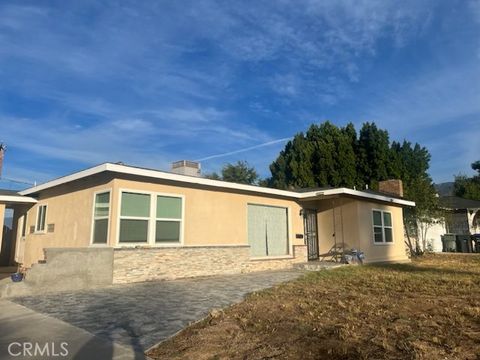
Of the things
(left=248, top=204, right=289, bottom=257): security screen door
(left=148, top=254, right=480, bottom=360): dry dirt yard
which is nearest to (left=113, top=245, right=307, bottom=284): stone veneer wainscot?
(left=248, top=204, right=289, bottom=257): security screen door

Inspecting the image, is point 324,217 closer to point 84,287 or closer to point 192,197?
point 192,197

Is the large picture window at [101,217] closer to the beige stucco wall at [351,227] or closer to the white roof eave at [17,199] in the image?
the white roof eave at [17,199]

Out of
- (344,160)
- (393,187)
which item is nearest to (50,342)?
(393,187)

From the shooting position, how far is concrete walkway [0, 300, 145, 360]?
4512mm

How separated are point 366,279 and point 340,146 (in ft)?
70.6

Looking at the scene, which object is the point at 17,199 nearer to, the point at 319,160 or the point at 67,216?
the point at 67,216

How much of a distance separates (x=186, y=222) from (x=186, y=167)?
241 cm

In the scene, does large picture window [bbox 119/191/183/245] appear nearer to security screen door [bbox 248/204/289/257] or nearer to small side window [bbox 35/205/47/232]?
security screen door [bbox 248/204/289/257]

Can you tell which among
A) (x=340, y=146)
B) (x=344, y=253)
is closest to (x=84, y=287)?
(x=344, y=253)

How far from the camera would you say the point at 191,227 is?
12219 mm

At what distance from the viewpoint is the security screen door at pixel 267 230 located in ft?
47.5

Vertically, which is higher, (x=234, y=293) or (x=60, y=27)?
(x=60, y=27)

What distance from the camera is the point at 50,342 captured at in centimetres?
498

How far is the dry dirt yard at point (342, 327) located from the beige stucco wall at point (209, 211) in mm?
4598
